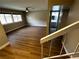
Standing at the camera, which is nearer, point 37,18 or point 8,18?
point 8,18

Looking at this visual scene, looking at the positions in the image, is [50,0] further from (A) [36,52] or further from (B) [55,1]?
(A) [36,52]

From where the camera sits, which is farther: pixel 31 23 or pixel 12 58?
pixel 31 23

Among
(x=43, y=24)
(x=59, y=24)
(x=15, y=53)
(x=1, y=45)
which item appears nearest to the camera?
(x=15, y=53)

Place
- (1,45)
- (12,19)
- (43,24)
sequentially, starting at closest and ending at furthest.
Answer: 1. (1,45)
2. (12,19)
3. (43,24)

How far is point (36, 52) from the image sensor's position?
9.59 feet

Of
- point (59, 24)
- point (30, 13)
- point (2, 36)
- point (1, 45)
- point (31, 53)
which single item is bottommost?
point (31, 53)

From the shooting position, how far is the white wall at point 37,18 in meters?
8.51

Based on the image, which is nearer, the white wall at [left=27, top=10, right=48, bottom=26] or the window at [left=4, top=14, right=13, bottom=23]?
the window at [left=4, top=14, right=13, bottom=23]

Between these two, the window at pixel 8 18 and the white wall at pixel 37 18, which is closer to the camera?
the window at pixel 8 18

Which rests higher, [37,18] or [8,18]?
[8,18]

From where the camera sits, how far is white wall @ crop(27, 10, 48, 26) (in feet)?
27.9

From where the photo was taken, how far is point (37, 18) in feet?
28.8

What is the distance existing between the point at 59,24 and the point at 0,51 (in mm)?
2924

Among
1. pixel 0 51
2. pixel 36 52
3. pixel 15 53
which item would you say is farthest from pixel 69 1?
pixel 0 51
